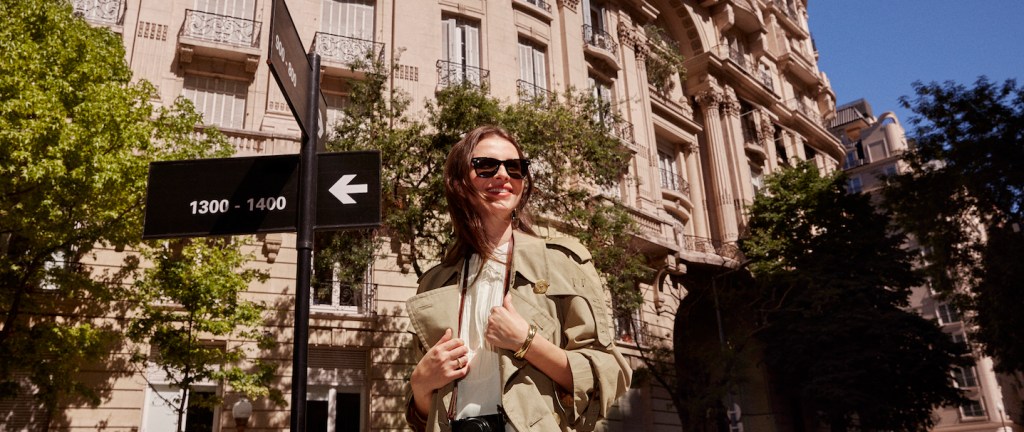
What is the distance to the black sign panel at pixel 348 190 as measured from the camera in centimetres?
419

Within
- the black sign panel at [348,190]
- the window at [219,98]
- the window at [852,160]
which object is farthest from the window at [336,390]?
the window at [852,160]

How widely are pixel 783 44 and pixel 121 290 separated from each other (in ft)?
118

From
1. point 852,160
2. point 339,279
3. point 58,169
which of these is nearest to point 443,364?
point 58,169

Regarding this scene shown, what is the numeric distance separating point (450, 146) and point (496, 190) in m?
13.2

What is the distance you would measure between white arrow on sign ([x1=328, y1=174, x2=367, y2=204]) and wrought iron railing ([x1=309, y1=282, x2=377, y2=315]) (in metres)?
14.1

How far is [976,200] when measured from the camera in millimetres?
21938

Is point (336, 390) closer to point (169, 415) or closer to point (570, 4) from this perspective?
point (169, 415)

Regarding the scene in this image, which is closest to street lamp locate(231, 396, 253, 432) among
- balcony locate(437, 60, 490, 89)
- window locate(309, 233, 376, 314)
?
window locate(309, 233, 376, 314)

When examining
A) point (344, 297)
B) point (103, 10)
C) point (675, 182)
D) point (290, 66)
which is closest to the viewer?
point (290, 66)

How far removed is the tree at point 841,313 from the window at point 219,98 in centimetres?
1649

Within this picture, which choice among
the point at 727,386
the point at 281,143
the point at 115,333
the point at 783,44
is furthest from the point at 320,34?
the point at 783,44

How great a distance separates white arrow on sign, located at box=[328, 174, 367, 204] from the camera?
4219mm

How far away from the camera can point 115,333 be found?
13.9m

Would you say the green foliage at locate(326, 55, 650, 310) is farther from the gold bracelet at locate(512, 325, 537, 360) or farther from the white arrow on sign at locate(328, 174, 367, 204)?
the gold bracelet at locate(512, 325, 537, 360)
